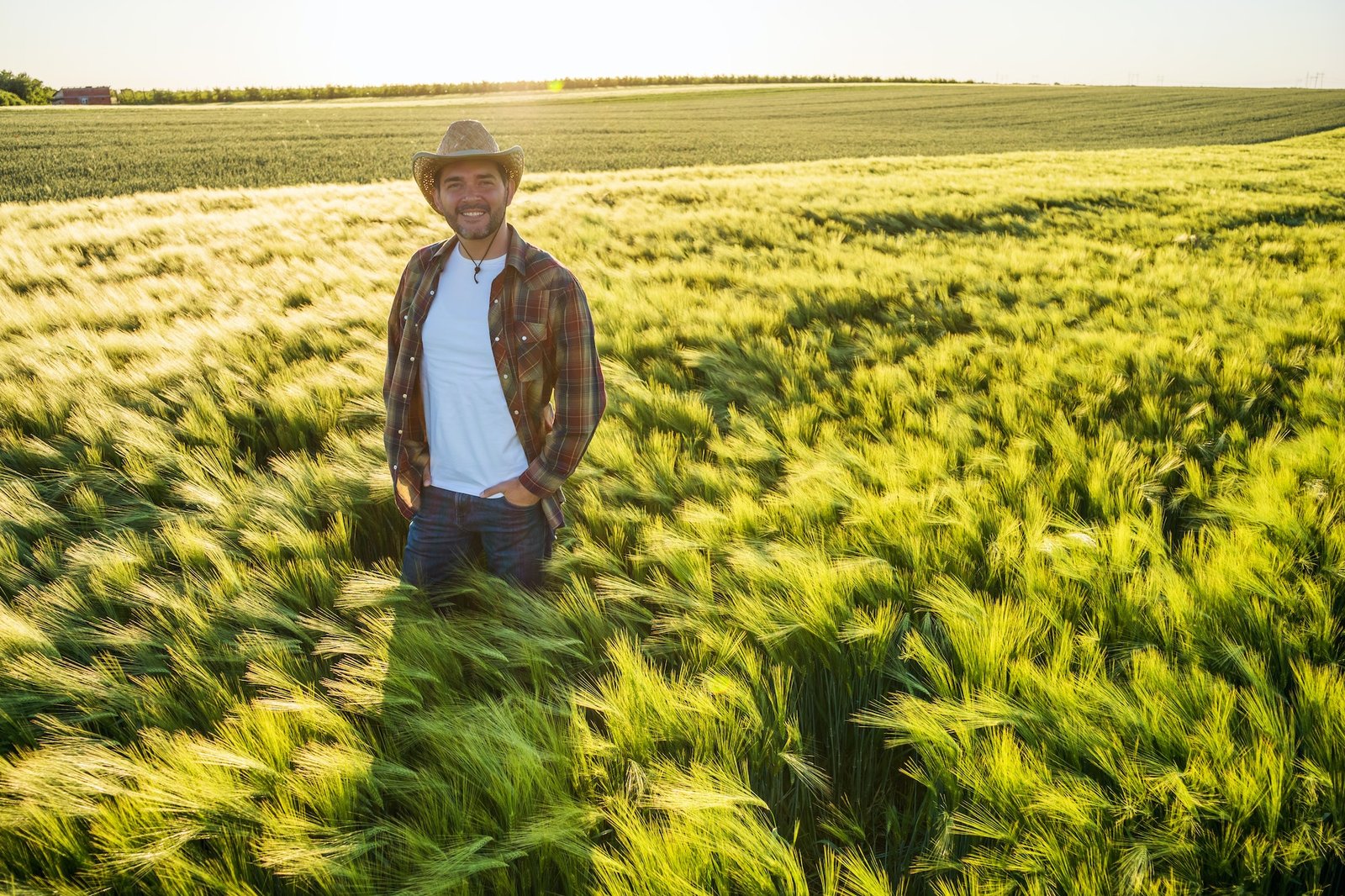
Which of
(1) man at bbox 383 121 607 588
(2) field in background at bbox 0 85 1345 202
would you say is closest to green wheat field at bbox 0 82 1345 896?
(1) man at bbox 383 121 607 588

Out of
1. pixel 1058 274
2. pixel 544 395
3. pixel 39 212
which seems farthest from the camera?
pixel 39 212

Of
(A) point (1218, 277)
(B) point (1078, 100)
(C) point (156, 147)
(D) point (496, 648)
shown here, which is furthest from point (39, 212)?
(B) point (1078, 100)

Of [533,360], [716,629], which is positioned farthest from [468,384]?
[716,629]

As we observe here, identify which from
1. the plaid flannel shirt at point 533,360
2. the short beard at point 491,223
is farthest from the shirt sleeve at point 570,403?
the short beard at point 491,223

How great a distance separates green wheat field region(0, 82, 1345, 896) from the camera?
3.71 feet

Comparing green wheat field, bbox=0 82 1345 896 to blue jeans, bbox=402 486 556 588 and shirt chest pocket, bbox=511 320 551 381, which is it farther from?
shirt chest pocket, bbox=511 320 551 381

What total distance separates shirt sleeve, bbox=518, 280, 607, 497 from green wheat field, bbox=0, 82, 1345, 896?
0.31 meters

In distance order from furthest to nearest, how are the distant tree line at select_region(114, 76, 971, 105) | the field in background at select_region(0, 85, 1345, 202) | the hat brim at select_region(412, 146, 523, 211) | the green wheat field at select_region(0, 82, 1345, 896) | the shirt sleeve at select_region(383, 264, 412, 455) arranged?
the distant tree line at select_region(114, 76, 971, 105) < the field in background at select_region(0, 85, 1345, 202) < the shirt sleeve at select_region(383, 264, 412, 455) < the hat brim at select_region(412, 146, 523, 211) < the green wheat field at select_region(0, 82, 1345, 896)

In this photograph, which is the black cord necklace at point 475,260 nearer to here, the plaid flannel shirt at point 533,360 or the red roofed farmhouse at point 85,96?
the plaid flannel shirt at point 533,360

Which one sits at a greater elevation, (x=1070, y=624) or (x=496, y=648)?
(x=1070, y=624)

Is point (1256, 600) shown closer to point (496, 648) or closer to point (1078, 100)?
point (496, 648)

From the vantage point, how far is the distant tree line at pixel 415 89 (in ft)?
233

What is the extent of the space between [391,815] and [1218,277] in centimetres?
699

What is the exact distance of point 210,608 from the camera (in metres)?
1.86
